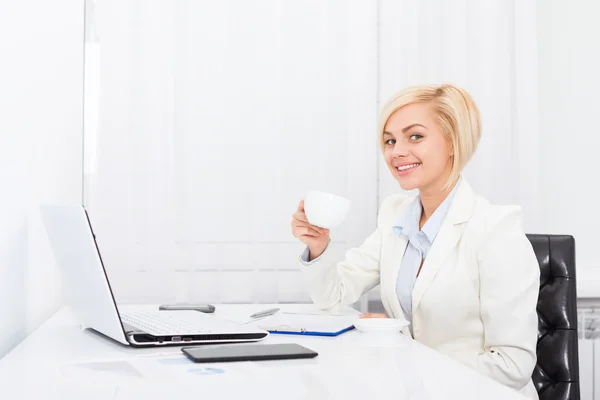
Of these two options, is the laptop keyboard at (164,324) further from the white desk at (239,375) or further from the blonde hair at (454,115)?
the blonde hair at (454,115)

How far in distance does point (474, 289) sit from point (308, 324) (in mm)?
431

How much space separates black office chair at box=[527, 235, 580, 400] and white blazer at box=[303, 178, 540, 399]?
0.39ft

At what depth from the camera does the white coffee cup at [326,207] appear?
130 cm

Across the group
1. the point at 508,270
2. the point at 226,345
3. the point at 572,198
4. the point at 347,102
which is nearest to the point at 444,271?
the point at 508,270

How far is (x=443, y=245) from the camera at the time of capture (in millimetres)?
1581

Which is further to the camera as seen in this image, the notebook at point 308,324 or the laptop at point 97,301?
the notebook at point 308,324

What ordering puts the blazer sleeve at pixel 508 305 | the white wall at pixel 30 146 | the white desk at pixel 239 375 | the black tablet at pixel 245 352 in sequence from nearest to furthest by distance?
the white desk at pixel 239 375 < the black tablet at pixel 245 352 < the white wall at pixel 30 146 < the blazer sleeve at pixel 508 305

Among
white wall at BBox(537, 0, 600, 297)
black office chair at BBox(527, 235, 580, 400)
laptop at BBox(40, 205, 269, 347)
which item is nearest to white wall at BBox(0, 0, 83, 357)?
laptop at BBox(40, 205, 269, 347)

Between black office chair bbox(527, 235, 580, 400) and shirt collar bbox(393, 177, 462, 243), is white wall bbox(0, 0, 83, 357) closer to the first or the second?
shirt collar bbox(393, 177, 462, 243)

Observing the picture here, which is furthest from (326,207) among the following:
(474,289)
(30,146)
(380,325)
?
(30,146)

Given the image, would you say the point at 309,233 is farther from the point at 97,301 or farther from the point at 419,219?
the point at 97,301

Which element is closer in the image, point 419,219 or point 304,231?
point 304,231

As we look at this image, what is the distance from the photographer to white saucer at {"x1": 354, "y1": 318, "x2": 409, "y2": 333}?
118cm

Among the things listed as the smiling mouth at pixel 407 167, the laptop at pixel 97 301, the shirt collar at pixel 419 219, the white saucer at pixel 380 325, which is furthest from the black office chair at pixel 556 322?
the laptop at pixel 97 301
